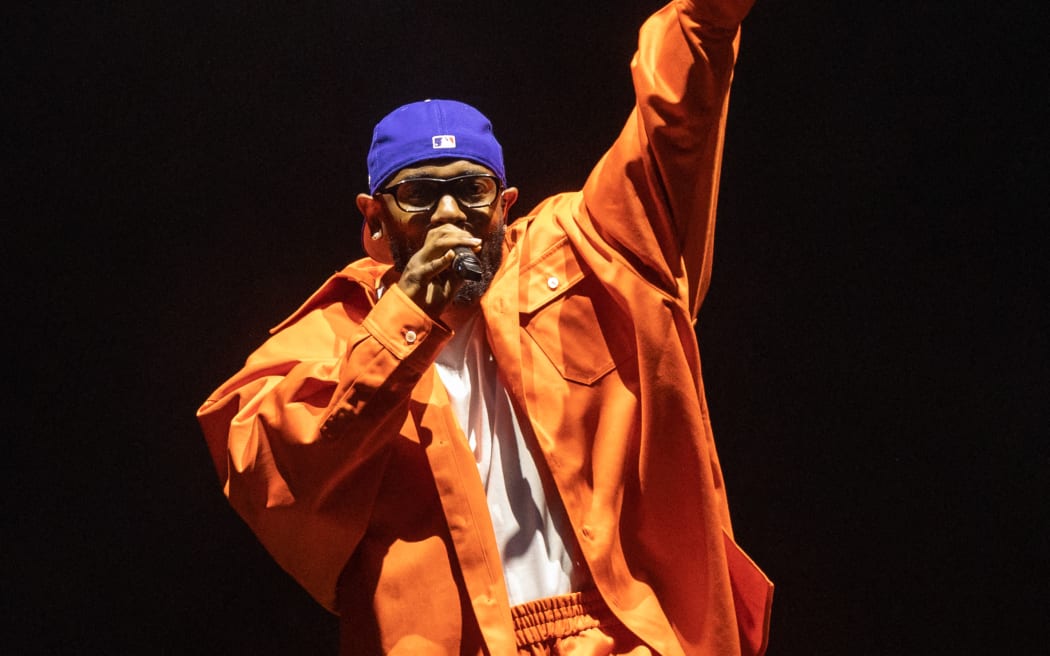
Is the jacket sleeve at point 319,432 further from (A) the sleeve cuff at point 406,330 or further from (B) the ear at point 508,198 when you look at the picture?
(B) the ear at point 508,198

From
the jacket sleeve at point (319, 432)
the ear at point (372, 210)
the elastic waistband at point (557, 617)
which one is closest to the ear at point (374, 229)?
the ear at point (372, 210)

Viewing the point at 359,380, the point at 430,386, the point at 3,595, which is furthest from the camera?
the point at 3,595

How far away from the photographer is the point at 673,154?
6.63 ft

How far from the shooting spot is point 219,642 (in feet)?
8.86

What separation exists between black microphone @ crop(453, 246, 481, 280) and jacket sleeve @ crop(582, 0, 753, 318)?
24cm

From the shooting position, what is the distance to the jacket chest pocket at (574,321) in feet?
6.97

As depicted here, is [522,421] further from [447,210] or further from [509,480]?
[447,210]

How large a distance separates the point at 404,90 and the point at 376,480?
37.2 inches

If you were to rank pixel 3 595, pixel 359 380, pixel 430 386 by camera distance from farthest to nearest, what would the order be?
pixel 3 595 → pixel 430 386 → pixel 359 380

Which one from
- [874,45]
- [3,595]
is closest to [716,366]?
[874,45]

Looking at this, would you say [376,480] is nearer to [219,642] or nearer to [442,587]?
[442,587]

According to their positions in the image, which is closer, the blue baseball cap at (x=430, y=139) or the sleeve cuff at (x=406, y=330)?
the sleeve cuff at (x=406, y=330)

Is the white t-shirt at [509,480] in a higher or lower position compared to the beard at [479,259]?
lower

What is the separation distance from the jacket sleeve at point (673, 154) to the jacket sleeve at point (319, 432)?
1.08ft
